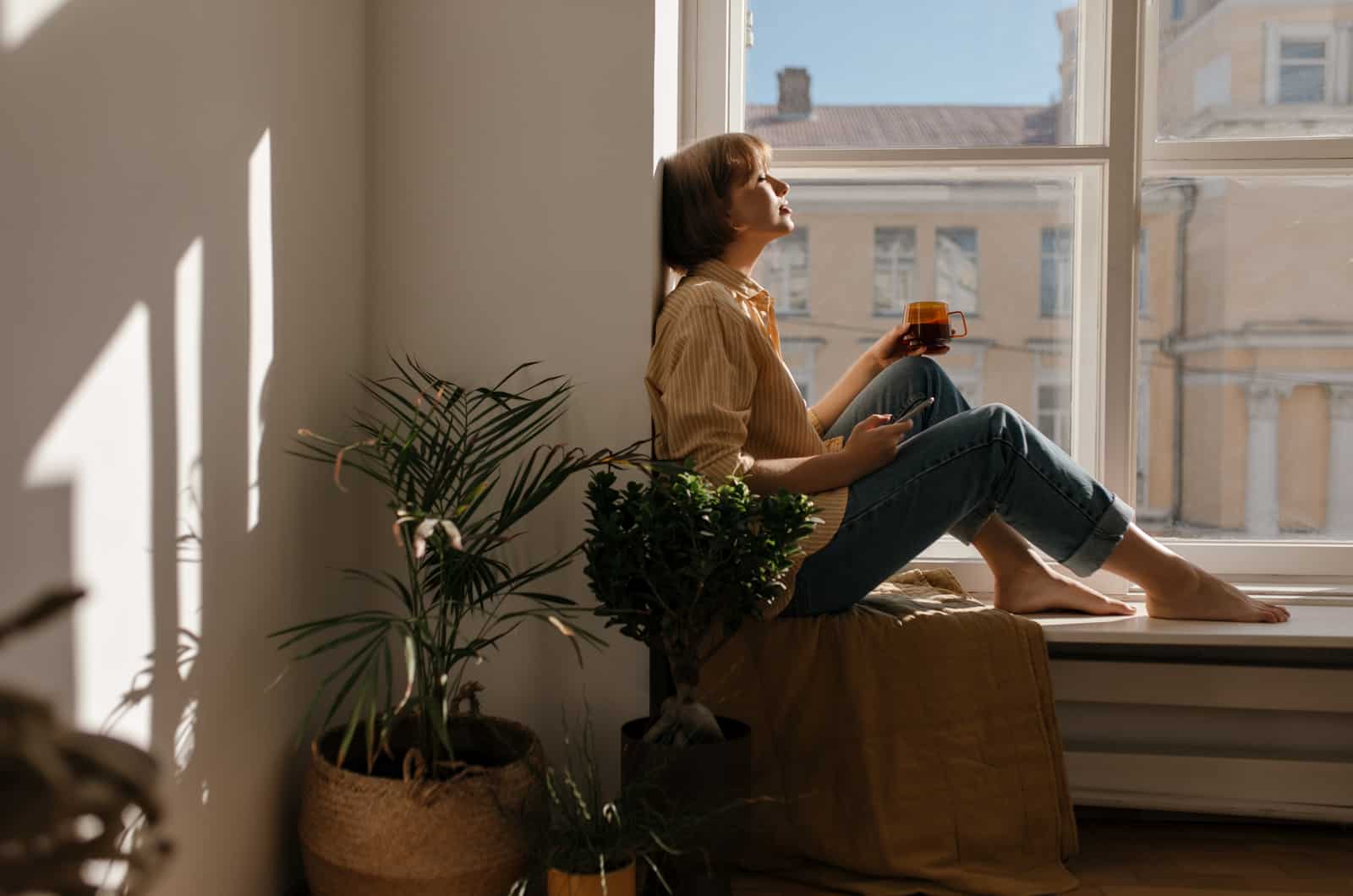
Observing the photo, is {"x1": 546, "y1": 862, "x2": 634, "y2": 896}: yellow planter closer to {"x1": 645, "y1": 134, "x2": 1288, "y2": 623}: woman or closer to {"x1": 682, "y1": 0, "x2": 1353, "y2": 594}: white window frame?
{"x1": 645, "y1": 134, "x2": 1288, "y2": 623}: woman

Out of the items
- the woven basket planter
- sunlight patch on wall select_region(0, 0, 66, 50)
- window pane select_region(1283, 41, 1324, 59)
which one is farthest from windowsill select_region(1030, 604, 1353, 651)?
sunlight patch on wall select_region(0, 0, 66, 50)

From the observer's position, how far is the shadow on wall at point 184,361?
123cm

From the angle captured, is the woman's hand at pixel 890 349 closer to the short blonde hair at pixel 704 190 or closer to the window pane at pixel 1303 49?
the short blonde hair at pixel 704 190

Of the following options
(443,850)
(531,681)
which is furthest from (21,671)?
(531,681)

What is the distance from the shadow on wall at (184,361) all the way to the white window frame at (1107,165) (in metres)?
0.89

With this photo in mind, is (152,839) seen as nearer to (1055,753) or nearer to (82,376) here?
(82,376)

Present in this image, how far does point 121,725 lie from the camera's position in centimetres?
141

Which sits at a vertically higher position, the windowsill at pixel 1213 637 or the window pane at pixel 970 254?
the window pane at pixel 970 254

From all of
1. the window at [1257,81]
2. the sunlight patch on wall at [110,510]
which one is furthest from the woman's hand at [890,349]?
the sunlight patch on wall at [110,510]

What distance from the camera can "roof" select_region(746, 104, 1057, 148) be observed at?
263 centimetres

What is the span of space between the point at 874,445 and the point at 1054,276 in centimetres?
88

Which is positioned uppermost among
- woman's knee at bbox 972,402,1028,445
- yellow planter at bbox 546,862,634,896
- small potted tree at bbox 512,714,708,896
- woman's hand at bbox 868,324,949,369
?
woman's hand at bbox 868,324,949,369

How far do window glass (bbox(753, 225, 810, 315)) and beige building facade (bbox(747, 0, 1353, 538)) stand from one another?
8 centimetres

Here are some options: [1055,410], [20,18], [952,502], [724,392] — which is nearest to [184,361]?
[20,18]
